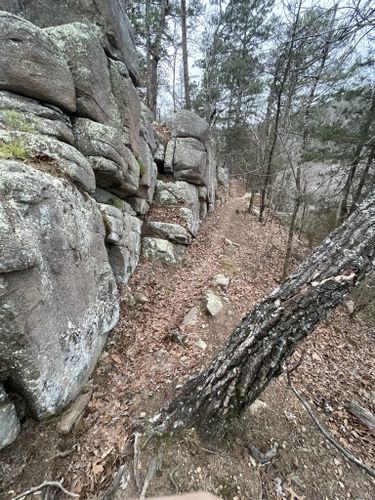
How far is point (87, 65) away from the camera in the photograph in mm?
5176

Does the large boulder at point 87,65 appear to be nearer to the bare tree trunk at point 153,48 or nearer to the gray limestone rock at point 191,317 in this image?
the gray limestone rock at point 191,317

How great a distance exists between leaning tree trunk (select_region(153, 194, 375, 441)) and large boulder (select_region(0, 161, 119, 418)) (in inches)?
55.7

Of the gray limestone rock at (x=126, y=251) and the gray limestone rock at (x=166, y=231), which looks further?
the gray limestone rock at (x=166, y=231)

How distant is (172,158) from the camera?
9727 millimetres

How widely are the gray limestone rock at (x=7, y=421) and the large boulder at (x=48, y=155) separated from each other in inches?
118

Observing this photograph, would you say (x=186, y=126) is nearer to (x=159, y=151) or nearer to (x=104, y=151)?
(x=159, y=151)

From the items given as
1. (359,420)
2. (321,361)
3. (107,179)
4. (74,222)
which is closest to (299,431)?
(359,420)

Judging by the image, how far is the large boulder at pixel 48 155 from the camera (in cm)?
338

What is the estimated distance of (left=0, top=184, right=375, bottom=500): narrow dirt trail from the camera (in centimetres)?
245

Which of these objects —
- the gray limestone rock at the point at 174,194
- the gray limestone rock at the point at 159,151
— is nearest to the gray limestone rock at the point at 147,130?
the gray limestone rock at the point at 159,151

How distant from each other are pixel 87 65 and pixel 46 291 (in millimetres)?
5233

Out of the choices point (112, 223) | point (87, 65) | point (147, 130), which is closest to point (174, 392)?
point (112, 223)

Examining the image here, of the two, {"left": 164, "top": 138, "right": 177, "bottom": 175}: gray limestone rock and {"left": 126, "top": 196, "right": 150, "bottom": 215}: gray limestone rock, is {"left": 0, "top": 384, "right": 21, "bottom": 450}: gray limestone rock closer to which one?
{"left": 126, "top": 196, "right": 150, "bottom": 215}: gray limestone rock

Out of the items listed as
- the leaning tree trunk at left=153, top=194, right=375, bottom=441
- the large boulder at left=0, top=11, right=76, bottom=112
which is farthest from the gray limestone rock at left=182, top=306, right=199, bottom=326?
the large boulder at left=0, top=11, right=76, bottom=112
